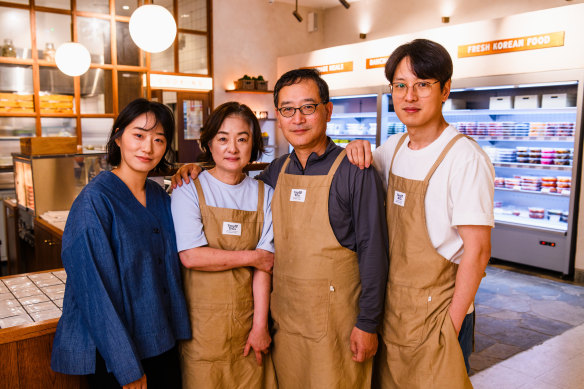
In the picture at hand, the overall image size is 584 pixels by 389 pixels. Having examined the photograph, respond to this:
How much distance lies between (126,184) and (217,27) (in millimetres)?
7185

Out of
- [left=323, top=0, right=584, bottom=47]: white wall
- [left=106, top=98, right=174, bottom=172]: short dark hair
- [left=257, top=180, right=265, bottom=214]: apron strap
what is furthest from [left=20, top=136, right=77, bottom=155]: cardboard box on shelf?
[left=323, top=0, right=584, bottom=47]: white wall

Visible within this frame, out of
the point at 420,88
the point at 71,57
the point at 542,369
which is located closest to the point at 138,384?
the point at 420,88

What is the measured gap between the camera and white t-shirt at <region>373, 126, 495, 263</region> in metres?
1.59

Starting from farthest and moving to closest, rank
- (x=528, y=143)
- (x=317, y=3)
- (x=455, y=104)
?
(x=317, y=3), (x=455, y=104), (x=528, y=143)

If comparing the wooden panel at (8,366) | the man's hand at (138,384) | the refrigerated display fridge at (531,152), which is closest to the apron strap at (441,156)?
the man's hand at (138,384)

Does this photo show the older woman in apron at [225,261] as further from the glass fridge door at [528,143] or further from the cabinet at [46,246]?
the glass fridge door at [528,143]

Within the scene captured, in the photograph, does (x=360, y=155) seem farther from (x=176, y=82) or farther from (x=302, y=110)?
(x=176, y=82)

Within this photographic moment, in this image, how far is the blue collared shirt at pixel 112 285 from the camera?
1.53 m

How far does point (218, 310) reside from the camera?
1.83 metres

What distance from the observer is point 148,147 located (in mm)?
1709

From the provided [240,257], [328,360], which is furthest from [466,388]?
[240,257]

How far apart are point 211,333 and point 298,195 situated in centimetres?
64

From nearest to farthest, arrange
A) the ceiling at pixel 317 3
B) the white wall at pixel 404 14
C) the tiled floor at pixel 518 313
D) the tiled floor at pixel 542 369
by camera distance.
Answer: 1. the tiled floor at pixel 542 369
2. the tiled floor at pixel 518 313
3. the white wall at pixel 404 14
4. the ceiling at pixel 317 3

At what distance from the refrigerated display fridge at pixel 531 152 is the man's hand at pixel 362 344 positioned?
4.27 m
